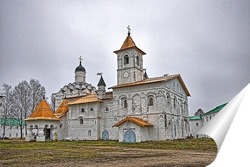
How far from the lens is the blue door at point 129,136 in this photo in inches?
1025

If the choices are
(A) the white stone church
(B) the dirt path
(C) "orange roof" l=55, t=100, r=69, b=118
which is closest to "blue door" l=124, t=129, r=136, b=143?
(A) the white stone church

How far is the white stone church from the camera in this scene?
88.2 ft

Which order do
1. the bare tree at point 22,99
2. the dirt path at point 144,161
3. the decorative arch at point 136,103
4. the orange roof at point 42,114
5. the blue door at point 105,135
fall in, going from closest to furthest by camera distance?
the dirt path at point 144,161, the decorative arch at point 136,103, the blue door at point 105,135, the orange roof at point 42,114, the bare tree at point 22,99

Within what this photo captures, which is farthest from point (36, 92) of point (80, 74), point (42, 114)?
point (80, 74)

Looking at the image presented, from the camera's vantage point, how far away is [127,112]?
95.4ft

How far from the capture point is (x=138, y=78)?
3250 cm

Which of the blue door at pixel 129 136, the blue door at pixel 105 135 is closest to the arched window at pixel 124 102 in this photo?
the blue door at pixel 129 136

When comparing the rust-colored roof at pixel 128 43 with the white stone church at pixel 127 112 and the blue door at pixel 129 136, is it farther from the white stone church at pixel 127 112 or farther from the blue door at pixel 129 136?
the blue door at pixel 129 136

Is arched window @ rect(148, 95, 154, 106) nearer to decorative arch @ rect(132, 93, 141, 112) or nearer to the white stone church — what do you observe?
the white stone church

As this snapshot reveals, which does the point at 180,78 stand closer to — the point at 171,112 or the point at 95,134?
the point at 171,112

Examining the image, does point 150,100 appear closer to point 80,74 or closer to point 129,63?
point 129,63

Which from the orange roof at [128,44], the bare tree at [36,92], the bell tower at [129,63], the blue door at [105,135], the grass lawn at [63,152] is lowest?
the blue door at [105,135]

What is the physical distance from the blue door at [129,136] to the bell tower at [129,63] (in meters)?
7.84

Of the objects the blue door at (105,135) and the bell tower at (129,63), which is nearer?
the blue door at (105,135)
